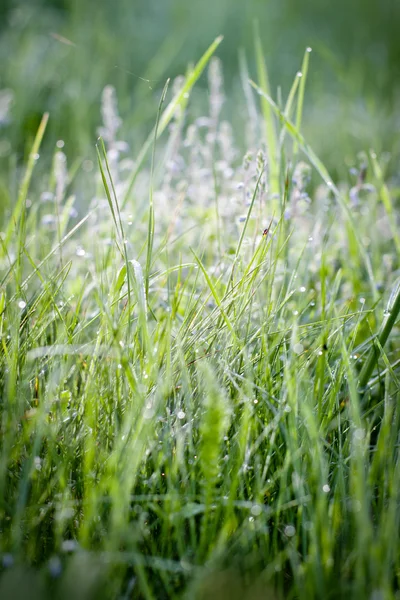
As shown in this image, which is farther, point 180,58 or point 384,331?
point 180,58

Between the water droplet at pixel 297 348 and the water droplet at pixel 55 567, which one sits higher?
the water droplet at pixel 297 348

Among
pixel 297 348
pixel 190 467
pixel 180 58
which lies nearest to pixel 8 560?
pixel 190 467

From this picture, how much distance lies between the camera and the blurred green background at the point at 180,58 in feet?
11.5

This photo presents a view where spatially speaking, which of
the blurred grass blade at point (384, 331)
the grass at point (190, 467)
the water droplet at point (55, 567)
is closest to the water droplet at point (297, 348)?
the grass at point (190, 467)

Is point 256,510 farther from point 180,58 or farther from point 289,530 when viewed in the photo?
point 180,58

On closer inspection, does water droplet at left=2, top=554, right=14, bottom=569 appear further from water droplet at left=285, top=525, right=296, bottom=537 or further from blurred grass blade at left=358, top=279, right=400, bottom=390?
blurred grass blade at left=358, top=279, right=400, bottom=390

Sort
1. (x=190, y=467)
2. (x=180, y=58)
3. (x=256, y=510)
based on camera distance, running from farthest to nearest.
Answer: (x=180, y=58), (x=190, y=467), (x=256, y=510)

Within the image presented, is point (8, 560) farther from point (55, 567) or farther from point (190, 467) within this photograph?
point (190, 467)

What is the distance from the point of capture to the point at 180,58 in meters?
6.80

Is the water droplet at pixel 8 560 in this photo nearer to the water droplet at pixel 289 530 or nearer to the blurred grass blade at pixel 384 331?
the water droplet at pixel 289 530

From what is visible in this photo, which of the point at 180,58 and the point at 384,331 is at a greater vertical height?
the point at 180,58

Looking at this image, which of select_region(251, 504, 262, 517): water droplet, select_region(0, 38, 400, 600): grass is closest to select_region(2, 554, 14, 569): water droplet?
select_region(0, 38, 400, 600): grass

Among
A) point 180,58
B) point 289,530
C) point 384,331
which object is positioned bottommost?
point 289,530

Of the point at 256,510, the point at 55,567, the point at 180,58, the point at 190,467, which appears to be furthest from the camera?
the point at 180,58
